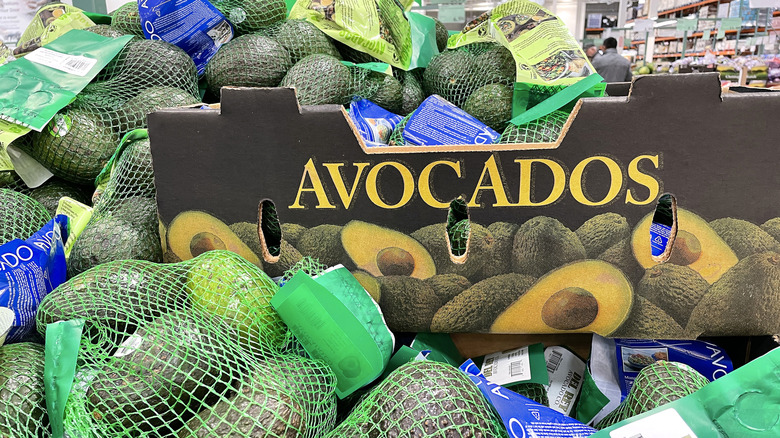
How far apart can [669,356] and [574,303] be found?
0.28 meters

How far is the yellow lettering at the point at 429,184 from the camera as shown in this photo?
1.04 meters

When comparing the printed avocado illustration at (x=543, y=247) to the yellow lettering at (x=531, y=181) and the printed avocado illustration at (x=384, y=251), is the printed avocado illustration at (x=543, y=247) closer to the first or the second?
the yellow lettering at (x=531, y=181)

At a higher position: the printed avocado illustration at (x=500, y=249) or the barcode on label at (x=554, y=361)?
the printed avocado illustration at (x=500, y=249)

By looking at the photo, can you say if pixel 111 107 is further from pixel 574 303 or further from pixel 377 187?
pixel 574 303

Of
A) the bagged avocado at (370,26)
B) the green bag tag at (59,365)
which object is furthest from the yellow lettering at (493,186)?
the bagged avocado at (370,26)

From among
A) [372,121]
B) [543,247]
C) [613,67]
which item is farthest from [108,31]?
[613,67]

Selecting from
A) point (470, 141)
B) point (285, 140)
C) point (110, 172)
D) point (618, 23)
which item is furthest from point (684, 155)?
point (618, 23)

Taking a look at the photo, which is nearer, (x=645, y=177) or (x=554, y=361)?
(x=645, y=177)

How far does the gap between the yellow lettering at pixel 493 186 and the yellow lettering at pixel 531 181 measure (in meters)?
0.03

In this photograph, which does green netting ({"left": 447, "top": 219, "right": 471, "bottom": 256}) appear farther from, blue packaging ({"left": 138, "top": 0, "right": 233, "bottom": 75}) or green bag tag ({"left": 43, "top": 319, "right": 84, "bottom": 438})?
blue packaging ({"left": 138, "top": 0, "right": 233, "bottom": 75})

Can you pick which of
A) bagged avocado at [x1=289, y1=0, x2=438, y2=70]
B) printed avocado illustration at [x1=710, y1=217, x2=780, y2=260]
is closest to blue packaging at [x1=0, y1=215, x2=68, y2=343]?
bagged avocado at [x1=289, y1=0, x2=438, y2=70]

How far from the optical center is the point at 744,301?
1.09m

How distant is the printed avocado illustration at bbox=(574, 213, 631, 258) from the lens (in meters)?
1.06

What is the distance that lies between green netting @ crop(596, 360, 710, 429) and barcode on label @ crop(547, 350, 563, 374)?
0.21 meters
